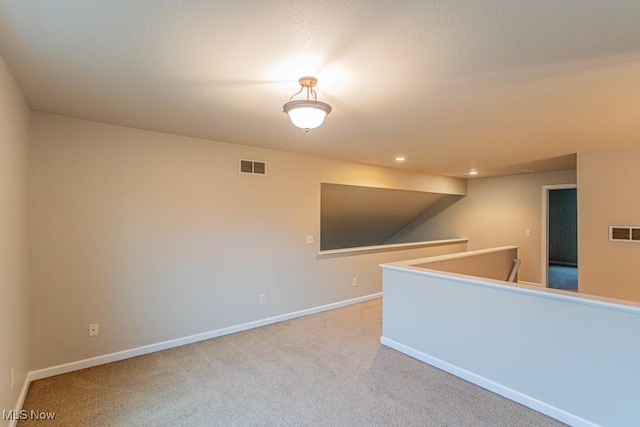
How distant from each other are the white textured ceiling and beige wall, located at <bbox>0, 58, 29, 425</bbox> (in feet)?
0.80

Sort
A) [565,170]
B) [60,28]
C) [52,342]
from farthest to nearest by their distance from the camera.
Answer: [565,170] → [52,342] → [60,28]

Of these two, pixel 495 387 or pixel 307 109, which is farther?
pixel 495 387

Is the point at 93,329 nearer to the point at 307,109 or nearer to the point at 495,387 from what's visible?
the point at 307,109

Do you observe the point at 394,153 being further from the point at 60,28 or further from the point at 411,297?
the point at 60,28

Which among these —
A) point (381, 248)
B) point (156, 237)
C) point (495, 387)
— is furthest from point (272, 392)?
point (381, 248)

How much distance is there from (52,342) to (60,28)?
2641 mm

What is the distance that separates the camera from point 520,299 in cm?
247

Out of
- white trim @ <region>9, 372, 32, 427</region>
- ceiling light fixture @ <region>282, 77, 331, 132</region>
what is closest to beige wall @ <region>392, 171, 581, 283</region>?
ceiling light fixture @ <region>282, 77, 331, 132</region>

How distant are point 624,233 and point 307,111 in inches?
168

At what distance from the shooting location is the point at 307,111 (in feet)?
6.40

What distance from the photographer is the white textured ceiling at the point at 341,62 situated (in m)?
1.38

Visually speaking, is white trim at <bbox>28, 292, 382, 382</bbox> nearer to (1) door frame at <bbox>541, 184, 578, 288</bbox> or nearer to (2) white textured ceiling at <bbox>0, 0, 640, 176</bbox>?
(2) white textured ceiling at <bbox>0, 0, 640, 176</bbox>

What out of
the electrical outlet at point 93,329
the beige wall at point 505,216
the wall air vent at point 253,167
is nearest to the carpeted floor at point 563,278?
the beige wall at point 505,216

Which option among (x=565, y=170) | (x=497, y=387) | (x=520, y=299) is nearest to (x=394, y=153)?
(x=520, y=299)
